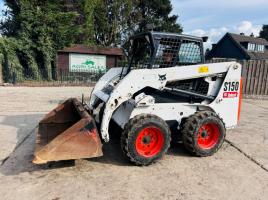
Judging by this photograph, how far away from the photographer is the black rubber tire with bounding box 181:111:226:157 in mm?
4512

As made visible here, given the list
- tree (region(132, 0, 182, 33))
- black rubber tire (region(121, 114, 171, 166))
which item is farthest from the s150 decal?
tree (region(132, 0, 182, 33))

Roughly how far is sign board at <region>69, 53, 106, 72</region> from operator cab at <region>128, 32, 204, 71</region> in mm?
16982

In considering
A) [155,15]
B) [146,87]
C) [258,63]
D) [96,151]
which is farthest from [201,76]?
[155,15]

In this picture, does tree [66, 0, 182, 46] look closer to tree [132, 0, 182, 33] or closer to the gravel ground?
tree [132, 0, 182, 33]

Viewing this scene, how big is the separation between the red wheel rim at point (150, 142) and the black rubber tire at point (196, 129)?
0.49m

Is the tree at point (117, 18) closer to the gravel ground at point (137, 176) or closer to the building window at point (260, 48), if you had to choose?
the building window at point (260, 48)

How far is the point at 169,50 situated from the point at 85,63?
17.8m

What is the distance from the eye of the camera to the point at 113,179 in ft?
12.5

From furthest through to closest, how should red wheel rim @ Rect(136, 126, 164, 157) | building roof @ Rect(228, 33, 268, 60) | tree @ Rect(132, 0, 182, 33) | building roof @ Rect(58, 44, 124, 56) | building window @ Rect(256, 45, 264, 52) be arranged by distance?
building window @ Rect(256, 45, 264, 52) < building roof @ Rect(228, 33, 268, 60) < tree @ Rect(132, 0, 182, 33) < building roof @ Rect(58, 44, 124, 56) < red wheel rim @ Rect(136, 126, 164, 157)

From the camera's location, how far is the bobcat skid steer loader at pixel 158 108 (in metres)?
3.97

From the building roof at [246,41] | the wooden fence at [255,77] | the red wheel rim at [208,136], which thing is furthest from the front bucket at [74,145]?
the building roof at [246,41]

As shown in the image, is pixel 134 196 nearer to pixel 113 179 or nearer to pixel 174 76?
pixel 113 179

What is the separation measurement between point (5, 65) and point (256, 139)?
16.5 m

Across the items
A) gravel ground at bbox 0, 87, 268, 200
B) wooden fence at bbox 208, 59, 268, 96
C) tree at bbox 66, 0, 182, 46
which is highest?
tree at bbox 66, 0, 182, 46
